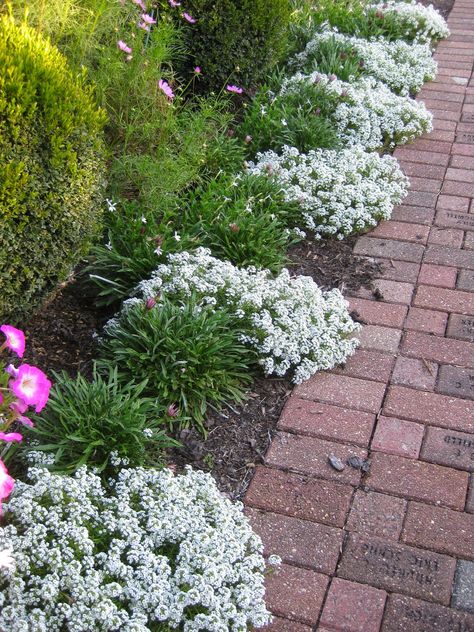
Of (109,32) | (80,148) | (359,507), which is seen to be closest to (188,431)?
(359,507)

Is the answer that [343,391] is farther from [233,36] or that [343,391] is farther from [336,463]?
[233,36]

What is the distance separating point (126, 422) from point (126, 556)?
1.69 ft

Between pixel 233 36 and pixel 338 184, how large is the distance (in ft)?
4.90

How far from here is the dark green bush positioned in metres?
5.13

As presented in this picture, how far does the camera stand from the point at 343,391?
128 inches

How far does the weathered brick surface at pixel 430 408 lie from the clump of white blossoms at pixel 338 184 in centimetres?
133

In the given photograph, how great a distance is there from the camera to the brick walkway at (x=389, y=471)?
240cm

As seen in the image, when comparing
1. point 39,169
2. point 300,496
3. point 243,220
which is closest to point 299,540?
point 300,496

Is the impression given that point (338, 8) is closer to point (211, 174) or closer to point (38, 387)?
point (211, 174)

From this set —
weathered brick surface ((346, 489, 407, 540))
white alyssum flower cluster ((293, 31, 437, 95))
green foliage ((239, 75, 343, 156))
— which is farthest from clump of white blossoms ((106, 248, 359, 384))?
white alyssum flower cluster ((293, 31, 437, 95))

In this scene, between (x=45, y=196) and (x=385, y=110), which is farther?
(x=385, y=110)

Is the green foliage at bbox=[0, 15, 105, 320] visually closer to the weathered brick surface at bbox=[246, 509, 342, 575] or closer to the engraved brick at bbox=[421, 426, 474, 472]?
the weathered brick surface at bbox=[246, 509, 342, 575]

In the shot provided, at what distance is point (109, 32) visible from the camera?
177 inches

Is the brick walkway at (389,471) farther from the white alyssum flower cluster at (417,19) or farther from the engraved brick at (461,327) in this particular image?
the white alyssum flower cluster at (417,19)
